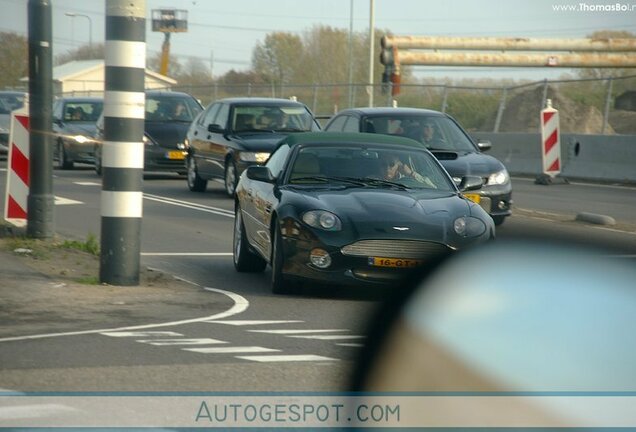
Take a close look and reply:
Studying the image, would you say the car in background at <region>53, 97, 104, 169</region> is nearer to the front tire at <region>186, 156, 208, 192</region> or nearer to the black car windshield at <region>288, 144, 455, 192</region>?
the front tire at <region>186, 156, 208, 192</region>

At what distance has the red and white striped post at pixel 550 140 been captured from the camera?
2408cm

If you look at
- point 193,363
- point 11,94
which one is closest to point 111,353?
point 193,363

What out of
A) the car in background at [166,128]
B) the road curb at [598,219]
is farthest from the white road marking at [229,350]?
the car in background at [166,128]

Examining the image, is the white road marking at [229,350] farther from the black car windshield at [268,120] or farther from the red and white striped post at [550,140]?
the red and white striped post at [550,140]

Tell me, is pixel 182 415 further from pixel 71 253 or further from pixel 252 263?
pixel 71 253

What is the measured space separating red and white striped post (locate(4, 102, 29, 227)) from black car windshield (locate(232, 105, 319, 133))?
7.65 meters

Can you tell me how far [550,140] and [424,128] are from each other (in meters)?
7.65

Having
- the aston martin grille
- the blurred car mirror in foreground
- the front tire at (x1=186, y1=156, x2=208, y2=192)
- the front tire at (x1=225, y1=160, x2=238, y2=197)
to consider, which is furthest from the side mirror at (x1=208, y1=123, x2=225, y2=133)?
the blurred car mirror in foreground

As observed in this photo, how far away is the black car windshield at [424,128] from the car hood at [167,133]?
843cm

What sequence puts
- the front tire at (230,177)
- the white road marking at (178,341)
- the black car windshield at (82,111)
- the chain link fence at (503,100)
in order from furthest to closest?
the chain link fence at (503,100) → the black car windshield at (82,111) → the front tire at (230,177) → the white road marking at (178,341)

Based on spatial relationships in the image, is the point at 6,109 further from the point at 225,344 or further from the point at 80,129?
the point at 225,344

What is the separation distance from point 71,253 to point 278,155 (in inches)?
87.7

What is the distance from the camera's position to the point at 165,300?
9.61 m

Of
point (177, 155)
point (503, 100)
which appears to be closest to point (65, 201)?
point (177, 155)
